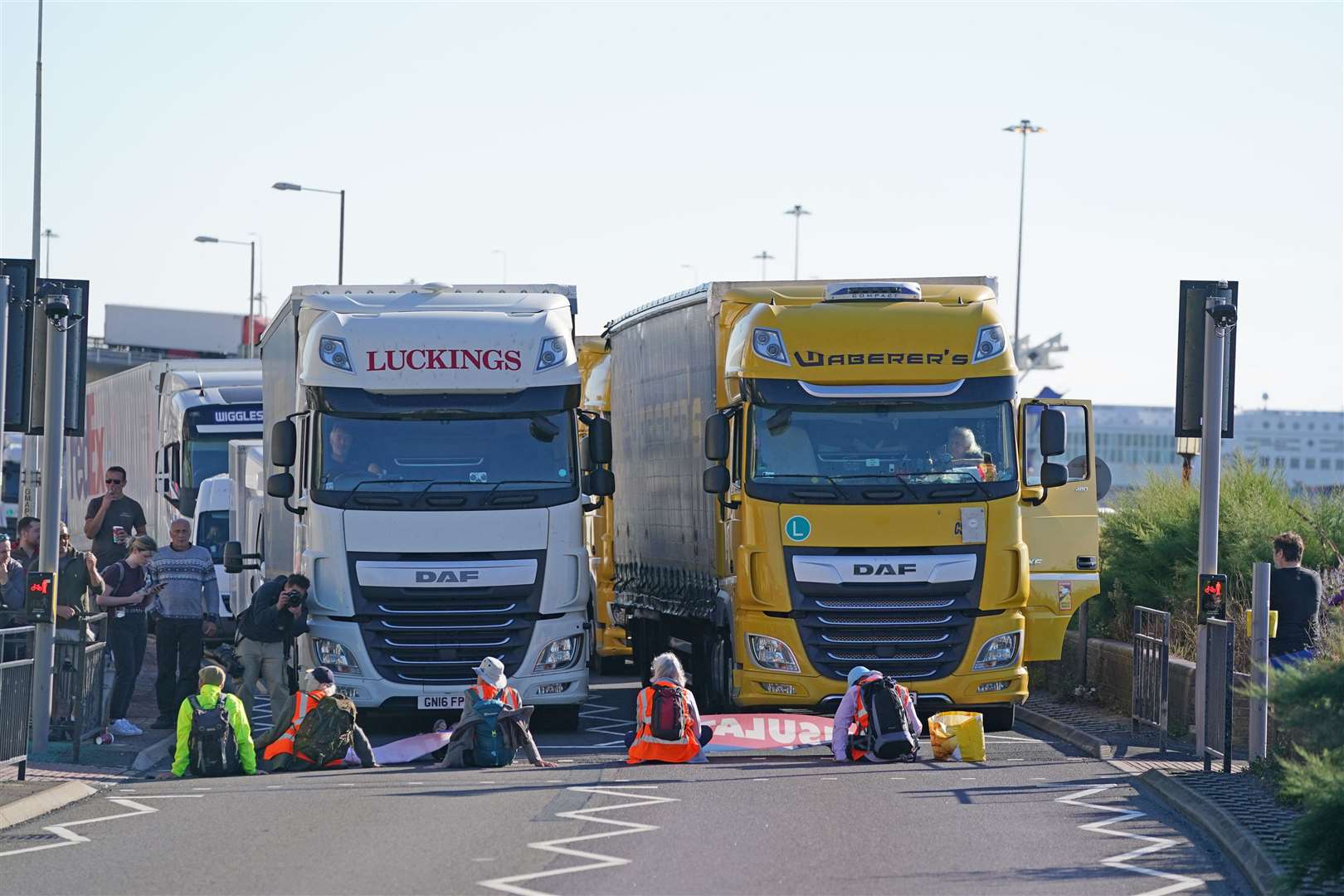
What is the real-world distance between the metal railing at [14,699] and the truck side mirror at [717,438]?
5848 mm

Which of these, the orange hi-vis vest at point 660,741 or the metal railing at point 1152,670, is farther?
the metal railing at point 1152,670

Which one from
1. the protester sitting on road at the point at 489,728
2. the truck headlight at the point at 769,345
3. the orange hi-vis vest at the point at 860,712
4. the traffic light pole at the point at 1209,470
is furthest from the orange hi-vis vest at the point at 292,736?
the traffic light pole at the point at 1209,470

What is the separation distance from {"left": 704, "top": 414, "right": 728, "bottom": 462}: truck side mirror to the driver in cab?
9.24 feet

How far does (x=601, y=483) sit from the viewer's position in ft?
58.1

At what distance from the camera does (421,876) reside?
33.6ft

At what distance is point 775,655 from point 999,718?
8.43 ft

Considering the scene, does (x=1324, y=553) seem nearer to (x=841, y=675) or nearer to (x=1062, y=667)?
(x=1062, y=667)

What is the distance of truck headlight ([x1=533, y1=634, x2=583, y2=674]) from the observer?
17250 mm

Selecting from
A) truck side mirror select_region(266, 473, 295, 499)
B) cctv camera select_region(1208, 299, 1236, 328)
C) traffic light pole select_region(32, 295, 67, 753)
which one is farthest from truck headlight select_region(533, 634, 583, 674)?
cctv camera select_region(1208, 299, 1236, 328)

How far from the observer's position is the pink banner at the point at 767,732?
16.5 metres

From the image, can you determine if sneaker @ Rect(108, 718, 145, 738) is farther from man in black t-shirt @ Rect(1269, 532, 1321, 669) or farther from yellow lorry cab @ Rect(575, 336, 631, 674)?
man in black t-shirt @ Rect(1269, 532, 1321, 669)

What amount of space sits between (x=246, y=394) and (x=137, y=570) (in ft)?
42.6

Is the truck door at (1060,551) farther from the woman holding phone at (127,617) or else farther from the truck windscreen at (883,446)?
the woman holding phone at (127,617)

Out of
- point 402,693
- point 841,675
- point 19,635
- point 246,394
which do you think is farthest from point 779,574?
point 246,394
